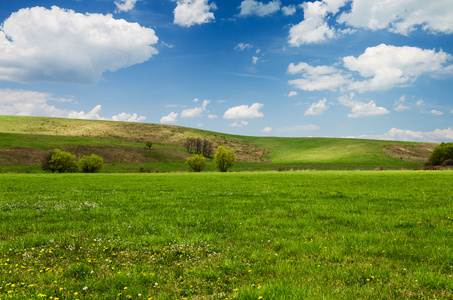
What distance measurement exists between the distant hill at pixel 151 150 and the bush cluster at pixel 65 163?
11766mm

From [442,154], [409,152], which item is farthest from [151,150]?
[409,152]

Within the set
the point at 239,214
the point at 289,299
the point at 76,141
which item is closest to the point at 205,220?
the point at 239,214

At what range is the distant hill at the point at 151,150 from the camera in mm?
98812

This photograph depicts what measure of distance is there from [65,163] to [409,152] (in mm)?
158501

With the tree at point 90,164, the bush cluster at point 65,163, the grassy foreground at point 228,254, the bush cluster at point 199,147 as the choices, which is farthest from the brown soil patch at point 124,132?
the grassy foreground at point 228,254

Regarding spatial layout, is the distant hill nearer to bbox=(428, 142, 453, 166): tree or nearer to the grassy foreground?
bbox=(428, 142, 453, 166): tree

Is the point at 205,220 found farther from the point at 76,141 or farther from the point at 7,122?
the point at 7,122

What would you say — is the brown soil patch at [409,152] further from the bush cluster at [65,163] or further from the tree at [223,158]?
the bush cluster at [65,163]

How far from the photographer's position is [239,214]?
13.3m

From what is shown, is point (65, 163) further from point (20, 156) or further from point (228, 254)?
point (228, 254)

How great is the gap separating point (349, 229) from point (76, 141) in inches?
5336

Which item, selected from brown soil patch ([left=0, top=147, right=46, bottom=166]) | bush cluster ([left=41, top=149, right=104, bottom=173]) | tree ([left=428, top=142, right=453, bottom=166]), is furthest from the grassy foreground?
tree ([left=428, top=142, right=453, bottom=166])

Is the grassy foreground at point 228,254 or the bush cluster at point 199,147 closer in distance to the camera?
the grassy foreground at point 228,254

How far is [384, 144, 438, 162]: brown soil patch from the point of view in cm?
13000
